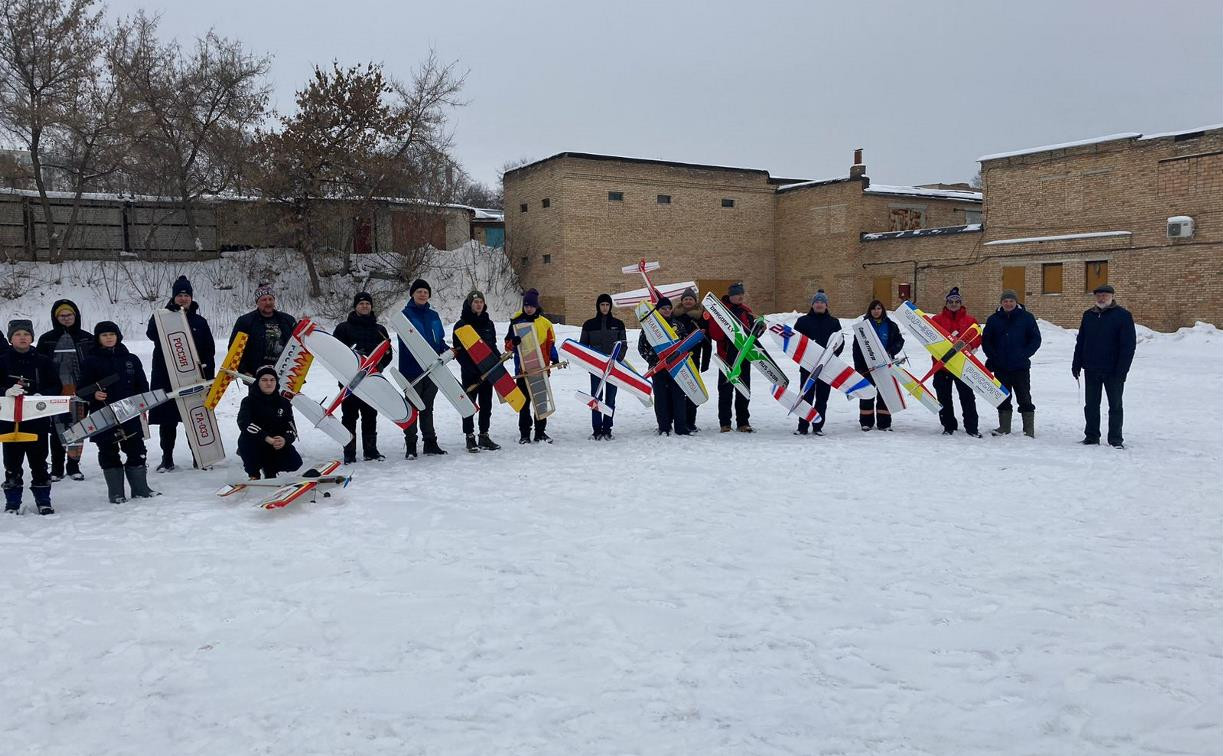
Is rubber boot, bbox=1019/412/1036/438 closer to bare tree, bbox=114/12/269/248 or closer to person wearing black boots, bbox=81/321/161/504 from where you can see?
person wearing black boots, bbox=81/321/161/504

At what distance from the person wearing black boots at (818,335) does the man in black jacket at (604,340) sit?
7.66ft

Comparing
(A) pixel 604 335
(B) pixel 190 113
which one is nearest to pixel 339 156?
(B) pixel 190 113

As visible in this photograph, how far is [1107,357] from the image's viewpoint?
8.75 meters

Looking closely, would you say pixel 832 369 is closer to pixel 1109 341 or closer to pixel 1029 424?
pixel 1029 424

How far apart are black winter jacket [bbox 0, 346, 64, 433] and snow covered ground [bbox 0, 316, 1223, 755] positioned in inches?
30.7

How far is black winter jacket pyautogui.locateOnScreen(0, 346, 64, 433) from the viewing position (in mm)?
6324

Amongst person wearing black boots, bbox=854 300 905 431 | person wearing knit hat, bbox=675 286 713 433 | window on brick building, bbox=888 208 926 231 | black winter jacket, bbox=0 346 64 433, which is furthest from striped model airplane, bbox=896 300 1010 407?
window on brick building, bbox=888 208 926 231

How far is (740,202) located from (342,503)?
95.4ft

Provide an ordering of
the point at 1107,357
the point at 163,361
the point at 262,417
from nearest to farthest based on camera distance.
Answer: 1. the point at 262,417
2. the point at 163,361
3. the point at 1107,357

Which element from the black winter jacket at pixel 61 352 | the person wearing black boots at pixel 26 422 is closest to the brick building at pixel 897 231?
the black winter jacket at pixel 61 352

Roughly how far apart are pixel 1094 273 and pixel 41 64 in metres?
32.9

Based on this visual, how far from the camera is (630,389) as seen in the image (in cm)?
959

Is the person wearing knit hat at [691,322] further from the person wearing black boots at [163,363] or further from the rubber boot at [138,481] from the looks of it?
the rubber boot at [138,481]

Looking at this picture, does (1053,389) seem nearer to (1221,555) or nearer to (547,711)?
(1221,555)
